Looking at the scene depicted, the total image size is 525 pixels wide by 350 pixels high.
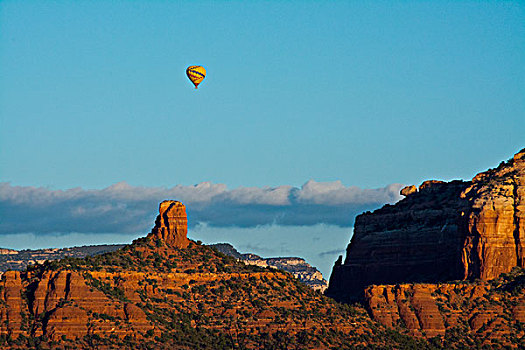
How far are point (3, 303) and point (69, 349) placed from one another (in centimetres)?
1198

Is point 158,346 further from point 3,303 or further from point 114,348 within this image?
point 3,303

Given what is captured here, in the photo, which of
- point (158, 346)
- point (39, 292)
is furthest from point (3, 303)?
point (158, 346)

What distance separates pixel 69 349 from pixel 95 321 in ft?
23.3

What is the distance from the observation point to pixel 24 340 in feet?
632

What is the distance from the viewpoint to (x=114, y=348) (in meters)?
195

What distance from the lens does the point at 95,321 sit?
198000 millimetres

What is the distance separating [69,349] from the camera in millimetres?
191750

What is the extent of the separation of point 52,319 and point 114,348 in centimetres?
768

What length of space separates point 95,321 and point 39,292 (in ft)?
24.7

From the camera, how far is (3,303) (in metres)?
199

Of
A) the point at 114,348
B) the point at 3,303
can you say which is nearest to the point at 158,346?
the point at 114,348

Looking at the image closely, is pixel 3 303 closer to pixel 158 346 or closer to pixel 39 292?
A: pixel 39 292
